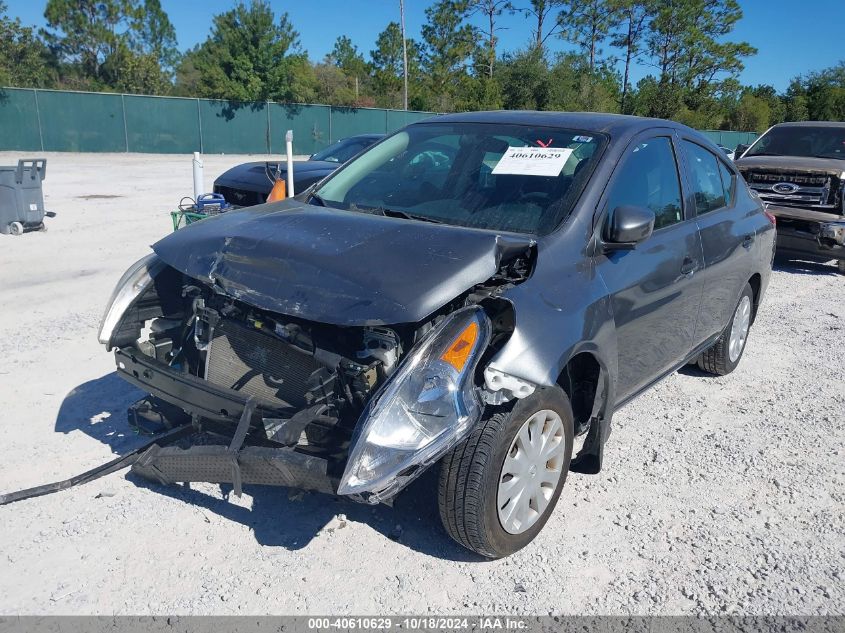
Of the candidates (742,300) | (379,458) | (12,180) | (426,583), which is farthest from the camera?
(12,180)

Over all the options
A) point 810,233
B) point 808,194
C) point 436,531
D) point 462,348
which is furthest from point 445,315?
point 808,194

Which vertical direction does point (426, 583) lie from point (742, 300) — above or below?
below

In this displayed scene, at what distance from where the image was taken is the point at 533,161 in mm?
3699

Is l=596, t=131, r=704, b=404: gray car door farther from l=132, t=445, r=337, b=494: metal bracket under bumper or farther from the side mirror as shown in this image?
l=132, t=445, r=337, b=494: metal bracket under bumper

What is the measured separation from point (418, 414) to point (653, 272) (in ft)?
5.66

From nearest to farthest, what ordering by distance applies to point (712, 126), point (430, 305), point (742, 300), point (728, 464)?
point (430, 305), point (728, 464), point (742, 300), point (712, 126)

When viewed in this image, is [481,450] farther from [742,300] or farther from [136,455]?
[742,300]

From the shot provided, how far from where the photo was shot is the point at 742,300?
5.21 metres

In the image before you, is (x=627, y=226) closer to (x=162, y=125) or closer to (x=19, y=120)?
(x=19, y=120)

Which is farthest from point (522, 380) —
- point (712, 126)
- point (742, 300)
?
point (712, 126)

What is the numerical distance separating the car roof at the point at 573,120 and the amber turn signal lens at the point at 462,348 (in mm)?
1647

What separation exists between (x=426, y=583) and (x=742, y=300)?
3493 mm

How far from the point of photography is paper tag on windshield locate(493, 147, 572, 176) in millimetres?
3625

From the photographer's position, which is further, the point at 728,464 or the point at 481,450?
the point at 728,464
